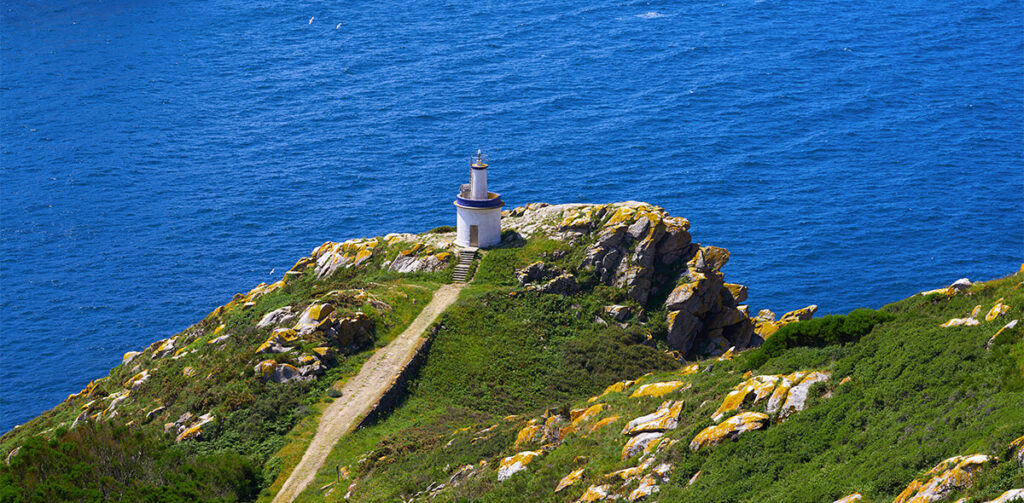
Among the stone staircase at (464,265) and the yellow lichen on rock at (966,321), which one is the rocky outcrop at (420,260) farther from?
the yellow lichen on rock at (966,321)

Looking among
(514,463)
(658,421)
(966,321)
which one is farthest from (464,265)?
(966,321)

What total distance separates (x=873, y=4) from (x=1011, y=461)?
595 ft

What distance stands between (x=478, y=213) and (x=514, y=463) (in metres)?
34.5

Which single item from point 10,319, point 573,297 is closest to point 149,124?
point 10,319

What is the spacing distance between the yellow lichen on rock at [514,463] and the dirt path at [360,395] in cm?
1219

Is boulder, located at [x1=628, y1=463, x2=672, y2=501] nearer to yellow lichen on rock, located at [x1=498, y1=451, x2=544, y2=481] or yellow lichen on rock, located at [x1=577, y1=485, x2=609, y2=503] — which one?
yellow lichen on rock, located at [x1=577, y1=485, x2=609, y2=503]

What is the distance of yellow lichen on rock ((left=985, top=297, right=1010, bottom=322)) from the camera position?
38.2 m

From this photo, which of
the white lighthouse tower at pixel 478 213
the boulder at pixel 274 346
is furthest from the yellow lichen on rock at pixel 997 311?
the white lighthouse tower at pixel 478 213

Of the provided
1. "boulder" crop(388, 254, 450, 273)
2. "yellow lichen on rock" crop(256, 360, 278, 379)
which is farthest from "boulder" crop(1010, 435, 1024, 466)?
"boulder" crop(388, 254, 450, 273)

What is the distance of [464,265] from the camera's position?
7300cm

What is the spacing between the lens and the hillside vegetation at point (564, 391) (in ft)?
109

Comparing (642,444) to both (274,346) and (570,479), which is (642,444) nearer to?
(570,479)

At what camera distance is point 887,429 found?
108 feet

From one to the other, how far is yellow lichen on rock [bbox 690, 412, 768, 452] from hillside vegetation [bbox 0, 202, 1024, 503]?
9 cm
